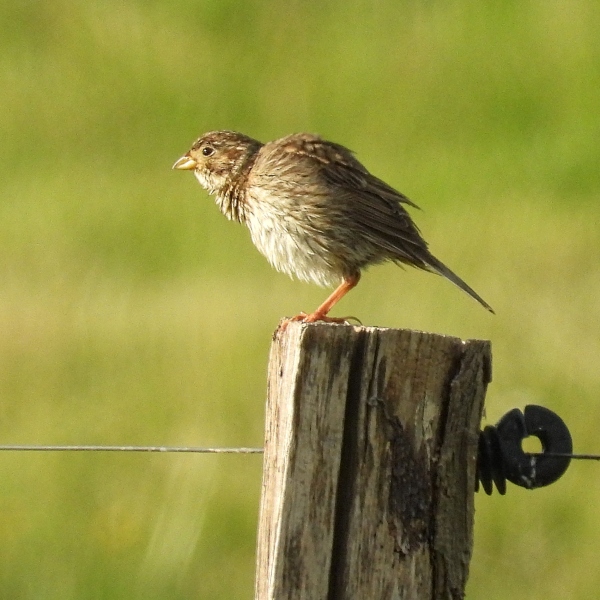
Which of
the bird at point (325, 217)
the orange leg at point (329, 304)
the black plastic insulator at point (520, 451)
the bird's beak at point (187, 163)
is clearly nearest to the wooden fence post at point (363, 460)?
the black plastic insulator at point (520, 451)

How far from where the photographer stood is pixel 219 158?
816 cm

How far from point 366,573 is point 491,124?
54.6ft

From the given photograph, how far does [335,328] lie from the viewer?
4.14 meters

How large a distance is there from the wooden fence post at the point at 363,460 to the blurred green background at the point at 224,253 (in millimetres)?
3834

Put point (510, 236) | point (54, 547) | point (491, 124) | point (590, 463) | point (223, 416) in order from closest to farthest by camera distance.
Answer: point (54, 547), point (590, 463), point (223, 416), point (510, 236), point (491, 124)

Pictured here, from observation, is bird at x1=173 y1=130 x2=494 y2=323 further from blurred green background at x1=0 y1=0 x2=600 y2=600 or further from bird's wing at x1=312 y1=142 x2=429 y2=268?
blurred green background at x1=0 y1=0 x2=600 y2=600

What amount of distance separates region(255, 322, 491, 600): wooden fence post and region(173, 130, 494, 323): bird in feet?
9.21

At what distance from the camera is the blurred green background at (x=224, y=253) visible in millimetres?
8734

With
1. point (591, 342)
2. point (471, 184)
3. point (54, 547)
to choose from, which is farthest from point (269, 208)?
point (471, 184)

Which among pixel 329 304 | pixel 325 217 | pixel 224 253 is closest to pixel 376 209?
pixel 325 217

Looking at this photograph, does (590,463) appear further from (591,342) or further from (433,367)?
(433,367)

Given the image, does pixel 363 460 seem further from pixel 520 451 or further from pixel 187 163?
pixel 187 163

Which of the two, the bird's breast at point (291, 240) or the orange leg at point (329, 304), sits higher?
the bird's breast at point (291, 240)

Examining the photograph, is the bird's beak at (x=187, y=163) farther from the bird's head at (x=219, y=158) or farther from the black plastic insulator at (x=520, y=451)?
the black plastic insulator at (x=520, y=451)
